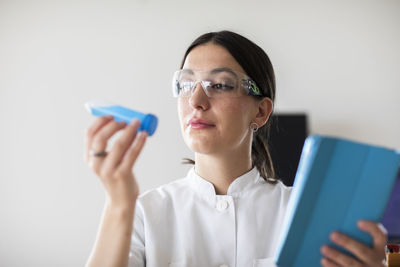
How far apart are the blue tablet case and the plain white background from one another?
2.30 meters

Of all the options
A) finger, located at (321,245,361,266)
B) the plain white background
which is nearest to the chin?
finger, located at (321,245,361,266)

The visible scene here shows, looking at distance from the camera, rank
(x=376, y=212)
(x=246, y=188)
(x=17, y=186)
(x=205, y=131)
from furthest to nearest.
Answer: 1. (x=17, y=186)
2. (x=246, y=188)
3. (x=205, y=131)
4. (x=376, y=212)

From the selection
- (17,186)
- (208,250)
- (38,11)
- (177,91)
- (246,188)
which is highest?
(38,11)

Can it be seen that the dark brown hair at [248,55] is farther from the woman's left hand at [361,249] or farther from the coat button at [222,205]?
the woman's left hand at [361,249]

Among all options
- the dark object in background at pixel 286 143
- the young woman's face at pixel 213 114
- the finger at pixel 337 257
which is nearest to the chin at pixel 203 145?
the young woman's face at pixel 213 114

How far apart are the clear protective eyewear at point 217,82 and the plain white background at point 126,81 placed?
75.9 inches

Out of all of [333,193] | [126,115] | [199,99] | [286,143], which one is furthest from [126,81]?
[333,193]

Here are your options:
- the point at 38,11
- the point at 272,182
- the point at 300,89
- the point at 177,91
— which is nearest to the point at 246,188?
the point at 272,182

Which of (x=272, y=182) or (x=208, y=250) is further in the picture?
(x=272, y=182)

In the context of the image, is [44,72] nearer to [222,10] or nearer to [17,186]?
[17,186]

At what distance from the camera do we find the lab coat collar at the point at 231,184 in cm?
116

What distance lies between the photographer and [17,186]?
302 centimetres

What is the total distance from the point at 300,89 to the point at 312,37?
44 cm

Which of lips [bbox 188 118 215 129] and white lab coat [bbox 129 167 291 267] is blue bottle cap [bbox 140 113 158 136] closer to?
lips [bbox 188 118 215 129]
